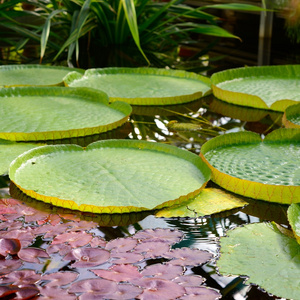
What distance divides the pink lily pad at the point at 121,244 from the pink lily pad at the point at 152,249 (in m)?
0.02

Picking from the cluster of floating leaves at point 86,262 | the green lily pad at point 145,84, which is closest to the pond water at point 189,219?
the cluster of floating leaves at point 86,262

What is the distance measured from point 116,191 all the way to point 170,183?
165mm

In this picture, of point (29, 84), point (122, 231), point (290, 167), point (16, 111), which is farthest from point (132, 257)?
point (29, 84)

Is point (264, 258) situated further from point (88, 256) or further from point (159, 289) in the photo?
point (88, 256)

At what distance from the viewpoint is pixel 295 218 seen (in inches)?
50.3

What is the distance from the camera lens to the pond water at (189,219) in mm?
1095

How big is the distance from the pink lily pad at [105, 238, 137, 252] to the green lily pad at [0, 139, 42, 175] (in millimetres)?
559

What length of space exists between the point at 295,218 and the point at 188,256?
0.30 metres

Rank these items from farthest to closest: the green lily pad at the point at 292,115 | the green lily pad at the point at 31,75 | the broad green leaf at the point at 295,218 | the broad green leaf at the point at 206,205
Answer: the green lily pad at the point at 31,75 → the green lily pad at the point at 292,115 → the broad green leaf at the point at 206,205 → the broad green leaf at the point at 295,218

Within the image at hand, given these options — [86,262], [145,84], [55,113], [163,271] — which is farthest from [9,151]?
[145,84]

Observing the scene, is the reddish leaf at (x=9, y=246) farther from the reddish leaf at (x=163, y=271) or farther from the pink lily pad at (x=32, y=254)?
the reddish leaf at (x=163, y=271)

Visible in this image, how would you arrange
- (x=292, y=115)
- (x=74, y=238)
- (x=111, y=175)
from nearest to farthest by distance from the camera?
(x=74, y=238) → (x=111, y=175) → (x=292, y=115)

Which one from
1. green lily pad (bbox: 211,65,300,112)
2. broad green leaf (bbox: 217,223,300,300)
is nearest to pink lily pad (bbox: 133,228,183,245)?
broad green leaf (bbox: 217,223,300,300)

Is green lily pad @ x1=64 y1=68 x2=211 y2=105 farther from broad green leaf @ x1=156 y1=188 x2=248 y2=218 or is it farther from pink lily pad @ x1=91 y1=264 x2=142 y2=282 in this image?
pink lily pad @ x1=91 y1=264 x2=142 y2=282
